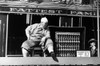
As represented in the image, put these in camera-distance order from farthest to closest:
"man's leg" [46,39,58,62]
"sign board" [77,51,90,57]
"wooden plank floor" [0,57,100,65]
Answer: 1. "sign board" [77,51,90,57]
2. "man's leg" [46,39,58,62]
3. "wooden plank floor" [0,57,100,65]

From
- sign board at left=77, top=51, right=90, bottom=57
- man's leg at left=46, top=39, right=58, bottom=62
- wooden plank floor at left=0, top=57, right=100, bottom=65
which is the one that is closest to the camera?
wooden plank floor at left=0, top=57, right=100, bottom=65

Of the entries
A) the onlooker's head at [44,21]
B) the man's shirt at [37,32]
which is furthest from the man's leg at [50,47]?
the onlooker's head at [44,21]

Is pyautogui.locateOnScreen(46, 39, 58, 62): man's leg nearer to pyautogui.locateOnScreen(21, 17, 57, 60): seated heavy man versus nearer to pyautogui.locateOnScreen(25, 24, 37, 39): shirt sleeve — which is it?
pyautogui.locateOnScreen(21, 17, 57, 60): seated heavy man

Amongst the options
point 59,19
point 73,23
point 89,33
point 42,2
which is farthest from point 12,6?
point 89,33

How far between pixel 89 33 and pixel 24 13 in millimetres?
1360

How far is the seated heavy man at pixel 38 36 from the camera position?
4.75 m

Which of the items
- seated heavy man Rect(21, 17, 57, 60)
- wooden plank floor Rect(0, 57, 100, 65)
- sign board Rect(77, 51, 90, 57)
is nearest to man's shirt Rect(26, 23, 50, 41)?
seated heavy man Rect(21, 17, 57, 60)

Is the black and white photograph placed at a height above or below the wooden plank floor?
above

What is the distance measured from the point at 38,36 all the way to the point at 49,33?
229mm

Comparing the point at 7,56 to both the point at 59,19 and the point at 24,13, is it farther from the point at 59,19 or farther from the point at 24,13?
the point at 59,19

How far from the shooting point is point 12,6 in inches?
187

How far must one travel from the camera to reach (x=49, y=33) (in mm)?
4781

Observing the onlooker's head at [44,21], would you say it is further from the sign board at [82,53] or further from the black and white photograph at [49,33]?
the sign board at [82,53]

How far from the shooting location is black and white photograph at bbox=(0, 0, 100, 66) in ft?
15.3
